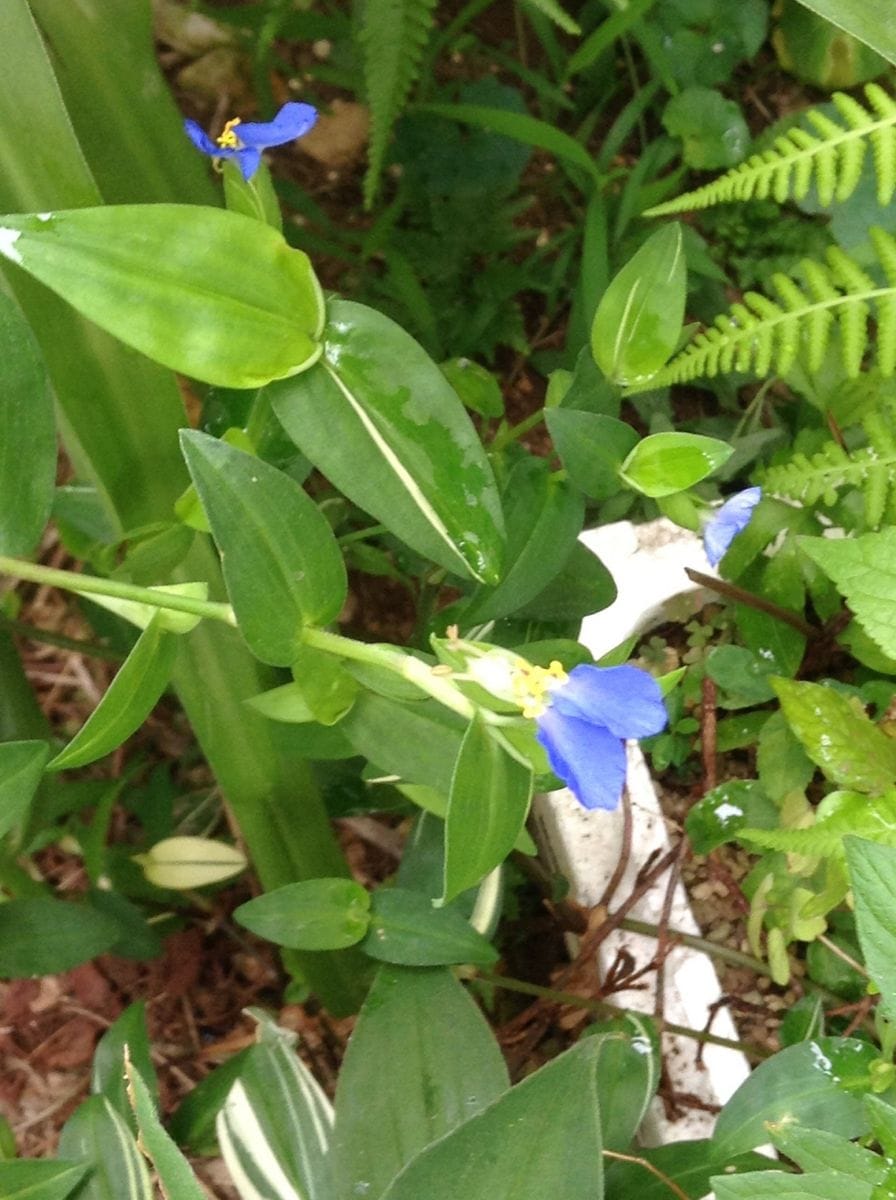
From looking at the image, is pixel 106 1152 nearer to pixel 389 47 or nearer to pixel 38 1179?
pixel 38 1179

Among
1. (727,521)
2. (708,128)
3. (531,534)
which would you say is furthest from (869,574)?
(708,128)

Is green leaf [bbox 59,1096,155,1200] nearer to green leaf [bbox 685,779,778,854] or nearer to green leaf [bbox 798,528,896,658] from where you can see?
green leaf [bbox 685,779,778,854]

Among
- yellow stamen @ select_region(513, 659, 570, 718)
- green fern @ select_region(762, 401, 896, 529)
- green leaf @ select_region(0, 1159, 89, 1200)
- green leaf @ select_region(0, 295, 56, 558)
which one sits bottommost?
green leaf @ select_region(0, 1159, 89, 1200)

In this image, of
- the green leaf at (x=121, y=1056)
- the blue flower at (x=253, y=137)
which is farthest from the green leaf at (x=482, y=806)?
the green leaf at (x=121, y=1056)

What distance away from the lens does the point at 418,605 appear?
0.78 m

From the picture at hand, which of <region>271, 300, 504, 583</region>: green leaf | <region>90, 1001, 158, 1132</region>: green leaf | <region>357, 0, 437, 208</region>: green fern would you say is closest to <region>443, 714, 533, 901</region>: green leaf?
<region>271, 300, 504, 583</region>: green leaf

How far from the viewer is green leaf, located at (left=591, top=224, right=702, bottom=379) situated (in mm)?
583

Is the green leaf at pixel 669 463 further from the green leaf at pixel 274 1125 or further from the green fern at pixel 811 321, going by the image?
the green leaf at pixel 274 1125

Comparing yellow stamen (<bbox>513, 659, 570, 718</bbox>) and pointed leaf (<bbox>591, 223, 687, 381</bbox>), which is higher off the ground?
pointed leaf (<bbox>591, 223, 687, 381</bbox>)

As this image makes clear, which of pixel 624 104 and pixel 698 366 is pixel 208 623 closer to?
pixel 698 366

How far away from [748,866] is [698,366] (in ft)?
1.36

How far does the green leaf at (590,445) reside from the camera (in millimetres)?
566

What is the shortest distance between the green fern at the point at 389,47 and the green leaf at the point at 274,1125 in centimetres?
72

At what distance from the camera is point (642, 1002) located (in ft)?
2.49
